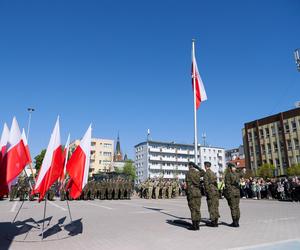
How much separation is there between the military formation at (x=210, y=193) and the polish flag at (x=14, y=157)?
15.9ft

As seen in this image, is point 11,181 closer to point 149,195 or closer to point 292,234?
point 292,234

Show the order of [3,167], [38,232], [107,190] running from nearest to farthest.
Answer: [3,167] → [38,232] → [107,190]

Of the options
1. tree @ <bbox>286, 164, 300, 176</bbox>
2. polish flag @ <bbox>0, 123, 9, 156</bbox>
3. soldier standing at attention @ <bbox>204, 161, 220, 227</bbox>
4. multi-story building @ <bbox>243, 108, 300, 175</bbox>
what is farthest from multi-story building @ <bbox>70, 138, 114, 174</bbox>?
polish flag @ <bbox>0, 123, 9, 156</bbox>

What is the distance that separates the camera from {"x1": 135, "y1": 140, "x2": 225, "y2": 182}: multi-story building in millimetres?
105812

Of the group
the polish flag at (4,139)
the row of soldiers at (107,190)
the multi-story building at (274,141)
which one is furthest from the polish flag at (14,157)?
the multi-story building at (274,141)

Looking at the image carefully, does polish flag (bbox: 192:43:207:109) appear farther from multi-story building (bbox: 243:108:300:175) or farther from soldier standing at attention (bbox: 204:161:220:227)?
multi-story building (bbox: 243:108:300:175)

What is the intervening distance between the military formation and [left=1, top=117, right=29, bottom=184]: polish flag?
15.9 ft

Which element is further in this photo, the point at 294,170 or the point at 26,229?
the point at 294,170

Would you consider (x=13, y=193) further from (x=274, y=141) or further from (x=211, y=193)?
(x=274, y=141)

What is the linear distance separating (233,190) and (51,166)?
5.70 meters

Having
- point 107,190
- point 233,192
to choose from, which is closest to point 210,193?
point 233,192

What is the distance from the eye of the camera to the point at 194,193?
851 cm

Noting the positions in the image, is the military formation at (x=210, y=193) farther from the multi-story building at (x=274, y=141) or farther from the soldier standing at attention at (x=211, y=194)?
the multi-story building at (x=274, y=141)

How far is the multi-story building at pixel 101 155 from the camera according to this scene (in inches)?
3996
